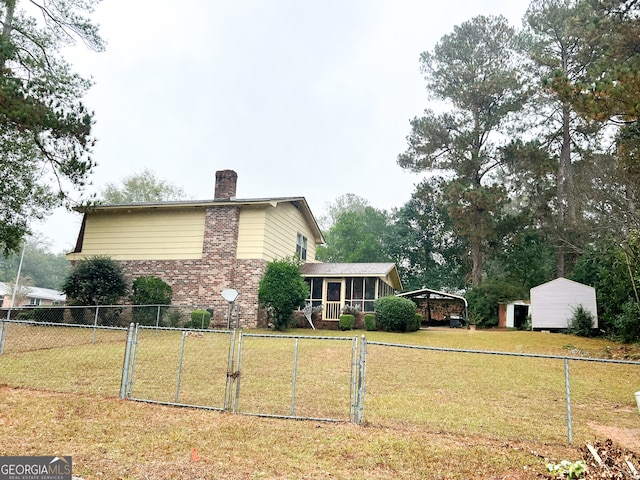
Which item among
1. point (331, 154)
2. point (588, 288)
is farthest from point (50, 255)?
point (588, 288)

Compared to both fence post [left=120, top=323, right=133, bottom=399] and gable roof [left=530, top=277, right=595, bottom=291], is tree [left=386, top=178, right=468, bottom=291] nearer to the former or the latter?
gable roof [left=530, top=277, right=595, bottom=291]

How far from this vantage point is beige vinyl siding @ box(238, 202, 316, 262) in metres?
19.0

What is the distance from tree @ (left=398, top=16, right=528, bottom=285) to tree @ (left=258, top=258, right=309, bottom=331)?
15321 millimetres

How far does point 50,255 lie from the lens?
7100cm

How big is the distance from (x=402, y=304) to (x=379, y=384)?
1024 centimetres

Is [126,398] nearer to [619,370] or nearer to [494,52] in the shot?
[619,370]

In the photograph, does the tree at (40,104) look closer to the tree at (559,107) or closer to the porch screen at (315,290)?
the porch screen at (315,290)

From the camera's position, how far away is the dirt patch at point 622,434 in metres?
5.97

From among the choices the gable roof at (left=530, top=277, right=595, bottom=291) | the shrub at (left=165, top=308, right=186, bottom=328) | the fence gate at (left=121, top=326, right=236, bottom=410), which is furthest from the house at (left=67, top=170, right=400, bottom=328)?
the gable roof at (left=530, top=277, right=595, bottom=291)

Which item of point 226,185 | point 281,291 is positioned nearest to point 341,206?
point 226,185

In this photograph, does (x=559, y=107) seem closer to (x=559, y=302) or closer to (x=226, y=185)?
(x=559, y=302)

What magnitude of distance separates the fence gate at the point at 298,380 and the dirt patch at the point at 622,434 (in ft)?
11.5

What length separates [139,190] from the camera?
4234 cm

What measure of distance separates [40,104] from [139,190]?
3048 cm
